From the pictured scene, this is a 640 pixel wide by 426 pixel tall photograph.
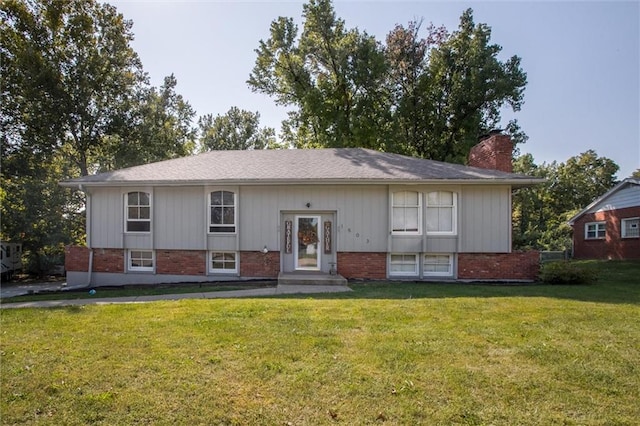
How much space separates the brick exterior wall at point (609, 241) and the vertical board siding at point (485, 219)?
11.9m

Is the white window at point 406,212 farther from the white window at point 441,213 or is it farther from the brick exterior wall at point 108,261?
the brick exterior wall at point 108,261

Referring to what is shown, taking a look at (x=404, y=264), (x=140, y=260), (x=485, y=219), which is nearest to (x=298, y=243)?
(x=404, y=264)

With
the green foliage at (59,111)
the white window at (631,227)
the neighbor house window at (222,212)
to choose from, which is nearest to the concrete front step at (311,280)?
the neighbor house window at (222,212)

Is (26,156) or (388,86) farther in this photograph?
(388,86)

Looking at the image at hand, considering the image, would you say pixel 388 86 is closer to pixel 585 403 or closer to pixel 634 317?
pixel 634 317

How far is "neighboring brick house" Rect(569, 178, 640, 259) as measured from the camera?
18156 millimetres

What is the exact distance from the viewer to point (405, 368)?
408 cm

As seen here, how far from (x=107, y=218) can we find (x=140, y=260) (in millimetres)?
1938

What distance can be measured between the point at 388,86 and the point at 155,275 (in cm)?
1907

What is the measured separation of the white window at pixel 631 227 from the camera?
1805 cm

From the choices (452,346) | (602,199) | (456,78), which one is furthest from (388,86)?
A: (452,346)

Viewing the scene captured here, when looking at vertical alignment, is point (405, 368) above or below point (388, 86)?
below

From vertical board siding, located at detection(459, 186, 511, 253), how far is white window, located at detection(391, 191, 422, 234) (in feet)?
4.70

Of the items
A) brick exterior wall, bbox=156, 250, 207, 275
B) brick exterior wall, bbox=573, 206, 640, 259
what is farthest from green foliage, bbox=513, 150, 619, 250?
brick exterior wall, bbox=156, 250, 207, 275
